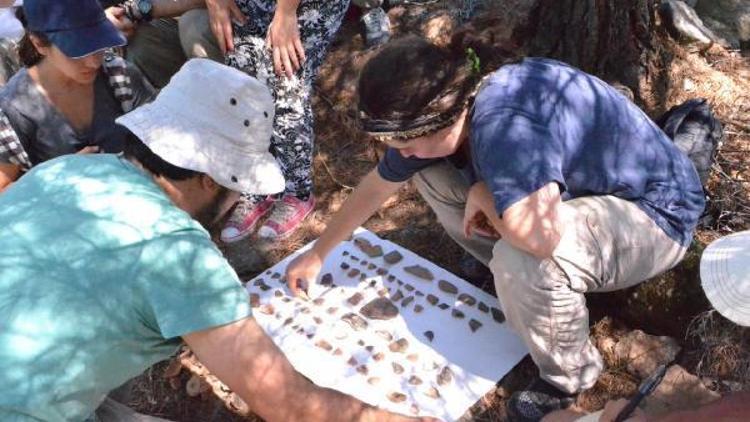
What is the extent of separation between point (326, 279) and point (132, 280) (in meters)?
1.38

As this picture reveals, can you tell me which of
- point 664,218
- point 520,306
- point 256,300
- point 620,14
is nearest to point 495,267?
point 520,306

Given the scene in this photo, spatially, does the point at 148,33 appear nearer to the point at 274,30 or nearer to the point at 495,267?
the point at 274,30

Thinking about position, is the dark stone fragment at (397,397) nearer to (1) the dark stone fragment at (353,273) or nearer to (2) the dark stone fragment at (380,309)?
(2) the dark stone fragment at (380,309)

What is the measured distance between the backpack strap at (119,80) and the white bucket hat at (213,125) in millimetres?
1158

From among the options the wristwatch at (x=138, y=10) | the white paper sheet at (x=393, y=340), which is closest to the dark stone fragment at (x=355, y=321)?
the white paper sheet at (x=393, y=340)

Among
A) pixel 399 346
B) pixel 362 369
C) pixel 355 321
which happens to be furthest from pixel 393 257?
pixel 362 369

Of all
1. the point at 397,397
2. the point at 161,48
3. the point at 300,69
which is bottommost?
the point at 397,397

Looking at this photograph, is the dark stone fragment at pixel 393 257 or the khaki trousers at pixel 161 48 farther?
the khaki trousers at pixel 161 48

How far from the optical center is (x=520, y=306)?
2.27m

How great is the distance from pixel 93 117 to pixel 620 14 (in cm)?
248

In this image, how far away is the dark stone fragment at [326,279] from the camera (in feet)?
9.64

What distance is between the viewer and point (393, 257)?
3057 mm

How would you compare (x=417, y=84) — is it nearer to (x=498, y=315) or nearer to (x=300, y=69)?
(x=498, y=315)

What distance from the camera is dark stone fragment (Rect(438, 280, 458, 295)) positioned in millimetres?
2858
